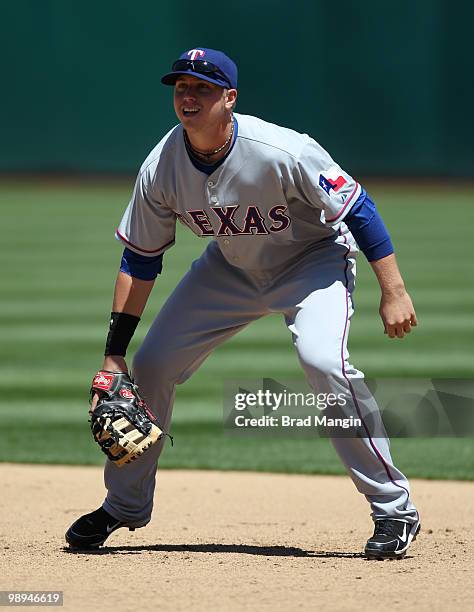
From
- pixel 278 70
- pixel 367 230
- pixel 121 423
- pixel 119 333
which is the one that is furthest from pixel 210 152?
pixel 278 70

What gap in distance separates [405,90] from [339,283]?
52.1 feet

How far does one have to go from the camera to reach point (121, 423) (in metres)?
3.96

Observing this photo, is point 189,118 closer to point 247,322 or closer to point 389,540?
point 247,322

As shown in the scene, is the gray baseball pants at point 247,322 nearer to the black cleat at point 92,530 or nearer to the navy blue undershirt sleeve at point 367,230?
the black cleat at point 92,530

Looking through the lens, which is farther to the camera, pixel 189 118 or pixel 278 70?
pixel 278 70

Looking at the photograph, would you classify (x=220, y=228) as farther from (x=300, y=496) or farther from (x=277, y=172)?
(x=300, y=496)

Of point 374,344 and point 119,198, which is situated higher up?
point 374,344

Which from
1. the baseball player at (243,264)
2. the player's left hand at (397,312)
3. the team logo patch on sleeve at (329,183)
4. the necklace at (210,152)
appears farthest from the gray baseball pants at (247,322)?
the necklace at (210,152)

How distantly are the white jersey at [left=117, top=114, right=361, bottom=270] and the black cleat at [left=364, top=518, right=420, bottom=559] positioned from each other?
970 mm

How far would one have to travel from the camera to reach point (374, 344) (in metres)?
8.62

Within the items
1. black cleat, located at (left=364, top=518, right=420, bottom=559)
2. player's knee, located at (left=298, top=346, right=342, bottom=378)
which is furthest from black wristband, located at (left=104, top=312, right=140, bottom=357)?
black cleat, located at (left=364, top=518, right=420, bottom=559)

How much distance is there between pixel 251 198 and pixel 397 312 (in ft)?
2.03

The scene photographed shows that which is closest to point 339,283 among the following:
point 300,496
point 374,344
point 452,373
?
point 300,496

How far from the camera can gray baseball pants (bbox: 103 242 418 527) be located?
13.0ft
